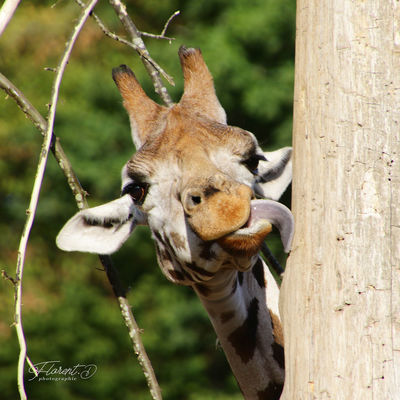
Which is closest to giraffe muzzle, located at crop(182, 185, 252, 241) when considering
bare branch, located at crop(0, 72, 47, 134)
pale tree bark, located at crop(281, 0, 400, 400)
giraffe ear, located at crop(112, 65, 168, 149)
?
pale tree bark, located at crop(281, 0, 400, 400)

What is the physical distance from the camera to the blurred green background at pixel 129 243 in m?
10.6

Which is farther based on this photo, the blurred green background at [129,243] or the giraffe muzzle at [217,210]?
the blurred green background at [129,243]

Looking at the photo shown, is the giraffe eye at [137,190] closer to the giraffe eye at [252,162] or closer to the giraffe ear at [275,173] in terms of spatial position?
the giraffe eye at [252,162]

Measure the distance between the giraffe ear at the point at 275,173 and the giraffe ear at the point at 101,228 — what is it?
630mm

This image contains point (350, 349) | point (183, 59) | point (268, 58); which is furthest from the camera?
point (268, 58)

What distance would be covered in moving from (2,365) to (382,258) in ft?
34.1

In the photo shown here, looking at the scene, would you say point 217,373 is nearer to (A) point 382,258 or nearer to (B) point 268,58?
(B) point 268,58

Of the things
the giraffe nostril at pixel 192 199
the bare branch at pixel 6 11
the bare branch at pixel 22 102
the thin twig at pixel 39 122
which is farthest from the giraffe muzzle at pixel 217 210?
the bare branch at pixel 22 102

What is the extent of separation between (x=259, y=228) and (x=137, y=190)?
30.9 inches

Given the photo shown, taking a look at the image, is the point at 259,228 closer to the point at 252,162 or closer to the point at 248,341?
the point at 252,162

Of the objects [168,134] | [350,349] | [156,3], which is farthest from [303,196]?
[156,3]

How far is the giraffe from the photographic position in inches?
103

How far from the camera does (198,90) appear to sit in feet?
11.6

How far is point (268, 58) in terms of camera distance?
36.1 feet
